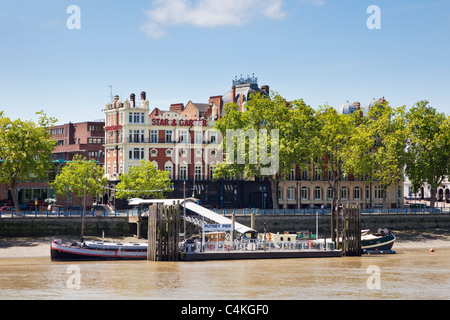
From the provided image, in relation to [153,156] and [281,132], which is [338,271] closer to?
[281,132]

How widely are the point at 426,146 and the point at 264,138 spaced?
21.8 m

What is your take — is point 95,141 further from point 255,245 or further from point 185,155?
point 255,245

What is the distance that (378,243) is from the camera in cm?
7538

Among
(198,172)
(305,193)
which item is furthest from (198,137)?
(305,193)

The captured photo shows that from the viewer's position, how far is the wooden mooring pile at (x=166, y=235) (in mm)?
63188

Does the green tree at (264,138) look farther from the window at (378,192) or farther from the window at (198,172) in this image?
the window at (378,192)

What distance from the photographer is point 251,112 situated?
→ 9481 centimetres

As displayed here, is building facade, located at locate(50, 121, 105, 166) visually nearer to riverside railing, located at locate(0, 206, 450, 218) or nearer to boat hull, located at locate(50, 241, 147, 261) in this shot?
riverside railing, located at locate(0, 206, 450, 218)

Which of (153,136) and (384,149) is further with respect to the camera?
(153,136)

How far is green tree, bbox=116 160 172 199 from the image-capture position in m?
90.8

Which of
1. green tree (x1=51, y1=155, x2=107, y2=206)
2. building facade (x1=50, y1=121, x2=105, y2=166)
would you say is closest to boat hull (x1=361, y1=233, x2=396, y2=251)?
green tree (x1=51, y1=155, x2=107, y2=206)

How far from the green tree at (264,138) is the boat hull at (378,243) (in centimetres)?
2028
